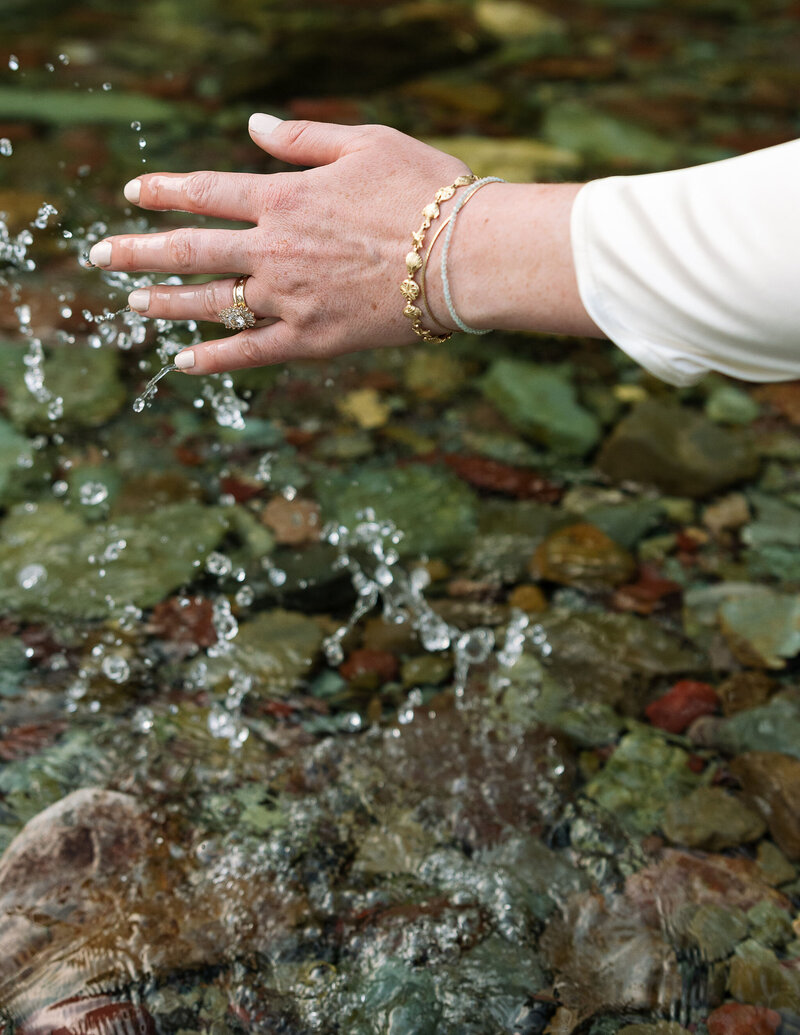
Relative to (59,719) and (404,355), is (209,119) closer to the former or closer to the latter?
(404,355)

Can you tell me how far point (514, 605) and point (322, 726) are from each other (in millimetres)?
569

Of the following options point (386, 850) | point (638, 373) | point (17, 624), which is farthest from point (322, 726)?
point (638, 373)

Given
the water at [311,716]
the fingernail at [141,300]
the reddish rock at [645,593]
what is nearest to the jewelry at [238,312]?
the fingernail at [141,300]

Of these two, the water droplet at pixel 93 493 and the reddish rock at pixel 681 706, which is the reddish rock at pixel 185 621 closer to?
the water droplet at pixel 93 493

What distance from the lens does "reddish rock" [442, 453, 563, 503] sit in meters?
2.63

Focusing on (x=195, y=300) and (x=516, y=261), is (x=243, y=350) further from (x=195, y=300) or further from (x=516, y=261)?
(x=516, y=261)

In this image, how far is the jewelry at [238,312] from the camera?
60.4 inches

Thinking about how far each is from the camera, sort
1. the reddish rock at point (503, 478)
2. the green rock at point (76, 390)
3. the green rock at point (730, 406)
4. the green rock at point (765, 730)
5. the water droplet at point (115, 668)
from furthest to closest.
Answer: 1. the green rock at point (730, 406)
2. the green rock at point (76, 390)
3. the reddish rock at point (503, 478)
4. the water droplet at point (115, 668)
5. the green rock at point (765, 730)

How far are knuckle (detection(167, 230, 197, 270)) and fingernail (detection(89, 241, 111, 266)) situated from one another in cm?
10

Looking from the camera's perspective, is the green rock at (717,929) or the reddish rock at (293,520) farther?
the reddish rock at (293,520)

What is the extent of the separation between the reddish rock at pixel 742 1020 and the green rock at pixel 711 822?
0.31 m

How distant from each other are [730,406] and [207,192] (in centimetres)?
198

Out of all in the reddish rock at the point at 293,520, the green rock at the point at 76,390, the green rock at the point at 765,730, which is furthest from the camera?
the green rock at the point at 76,390

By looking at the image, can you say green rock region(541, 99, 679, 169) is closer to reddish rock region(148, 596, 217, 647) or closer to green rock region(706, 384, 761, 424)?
green rock region(706, 384, 761, 424)
